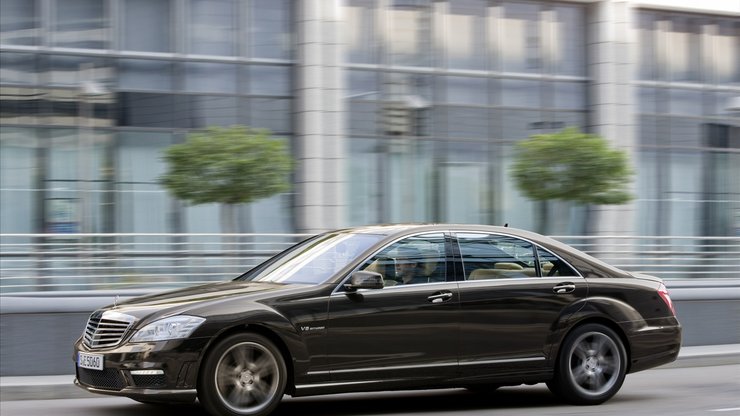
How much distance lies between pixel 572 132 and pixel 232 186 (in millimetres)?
5893

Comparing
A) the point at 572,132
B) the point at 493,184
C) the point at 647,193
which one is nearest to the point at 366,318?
the point at 572,132

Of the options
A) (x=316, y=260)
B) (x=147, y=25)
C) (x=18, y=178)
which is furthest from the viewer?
(x=147, y=25)

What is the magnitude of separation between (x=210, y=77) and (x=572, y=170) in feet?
23.3

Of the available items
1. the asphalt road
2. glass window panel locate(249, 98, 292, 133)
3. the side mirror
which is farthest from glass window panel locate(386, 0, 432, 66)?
the side mirror

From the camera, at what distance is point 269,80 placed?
832 inches

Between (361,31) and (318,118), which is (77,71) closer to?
(318,118)

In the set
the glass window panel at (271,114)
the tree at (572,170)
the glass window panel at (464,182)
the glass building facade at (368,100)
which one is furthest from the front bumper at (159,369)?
the glass window panel at (464,182)

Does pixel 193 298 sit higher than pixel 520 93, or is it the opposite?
pixel 520 93

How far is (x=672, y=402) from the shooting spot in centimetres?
940

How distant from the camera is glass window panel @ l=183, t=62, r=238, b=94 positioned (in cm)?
2048

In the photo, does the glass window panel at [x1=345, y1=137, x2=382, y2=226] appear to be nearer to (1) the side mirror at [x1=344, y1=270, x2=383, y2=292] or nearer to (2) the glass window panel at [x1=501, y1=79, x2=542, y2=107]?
(2) the glass window panel at [x1=501, y1=79, x2=542, y2=107]

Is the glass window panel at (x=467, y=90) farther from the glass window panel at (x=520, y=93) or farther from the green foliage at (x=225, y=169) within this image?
the green foliage at (x=225, y=169)

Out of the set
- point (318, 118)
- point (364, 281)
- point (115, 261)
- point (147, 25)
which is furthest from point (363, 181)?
point (364, 281)

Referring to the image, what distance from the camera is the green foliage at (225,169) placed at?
15.9m
